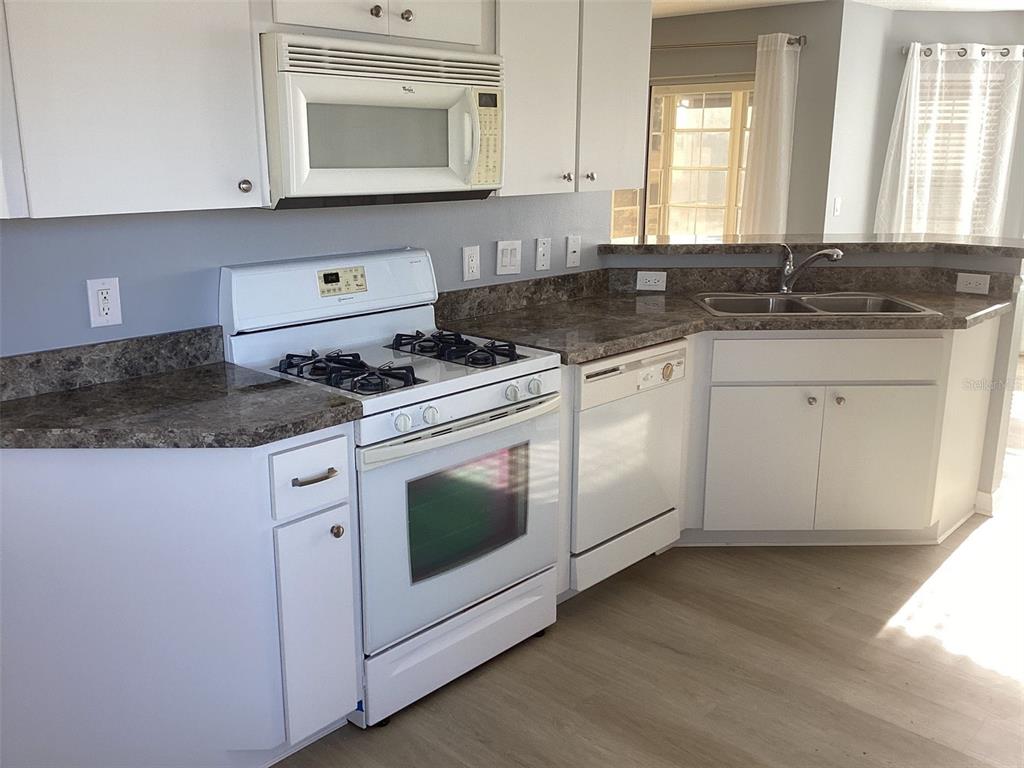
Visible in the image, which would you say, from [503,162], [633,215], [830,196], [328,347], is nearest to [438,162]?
[503,162]

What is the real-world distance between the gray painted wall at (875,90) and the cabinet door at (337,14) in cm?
409

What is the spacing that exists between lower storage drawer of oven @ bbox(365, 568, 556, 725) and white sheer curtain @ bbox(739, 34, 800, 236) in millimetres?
3874

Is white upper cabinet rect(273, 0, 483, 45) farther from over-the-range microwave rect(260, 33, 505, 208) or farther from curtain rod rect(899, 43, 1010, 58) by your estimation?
curtain rod rect(899, 43, 1010, 58)

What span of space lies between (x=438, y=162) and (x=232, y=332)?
28.9 inches

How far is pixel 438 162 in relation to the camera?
2.53 meters

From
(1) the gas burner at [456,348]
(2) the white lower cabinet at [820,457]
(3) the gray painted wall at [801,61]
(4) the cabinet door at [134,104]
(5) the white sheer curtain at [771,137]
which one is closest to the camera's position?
(4) the cabinet door at [134,104]

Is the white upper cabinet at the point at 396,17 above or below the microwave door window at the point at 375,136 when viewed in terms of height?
above

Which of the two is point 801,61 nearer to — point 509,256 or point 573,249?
point 573,249

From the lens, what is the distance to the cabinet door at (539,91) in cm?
268

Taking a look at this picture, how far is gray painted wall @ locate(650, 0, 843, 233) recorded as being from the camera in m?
5.53

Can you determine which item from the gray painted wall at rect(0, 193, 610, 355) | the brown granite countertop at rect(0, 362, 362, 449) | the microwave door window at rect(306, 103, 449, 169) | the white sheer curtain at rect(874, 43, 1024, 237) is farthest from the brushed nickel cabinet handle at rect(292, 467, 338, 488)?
the white sheer curtain at rect(874, 43, 1024, 237)

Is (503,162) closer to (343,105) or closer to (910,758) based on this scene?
(343,105)

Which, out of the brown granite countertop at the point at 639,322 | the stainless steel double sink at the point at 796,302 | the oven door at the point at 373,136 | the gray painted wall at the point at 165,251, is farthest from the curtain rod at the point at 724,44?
the oven door at the point at 373,136

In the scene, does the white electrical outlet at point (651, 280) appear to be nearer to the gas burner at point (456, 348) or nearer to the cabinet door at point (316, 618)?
the gas burner at point (456, 348)
